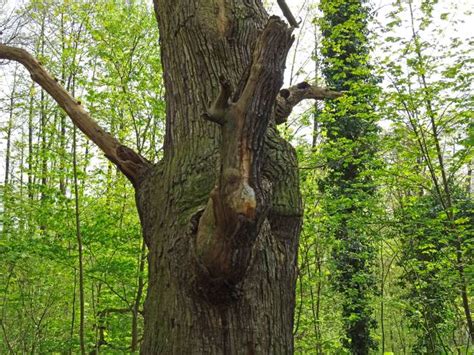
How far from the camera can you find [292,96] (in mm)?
2377

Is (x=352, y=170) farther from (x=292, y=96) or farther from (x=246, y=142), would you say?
(x=246, y=142)

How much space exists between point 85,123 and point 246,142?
135 cm

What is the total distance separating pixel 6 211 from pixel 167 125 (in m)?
5.09

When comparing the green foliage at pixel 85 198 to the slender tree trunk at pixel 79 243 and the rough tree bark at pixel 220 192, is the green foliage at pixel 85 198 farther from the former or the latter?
the rough tree bark at pixel 220 192

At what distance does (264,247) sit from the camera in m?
1.59

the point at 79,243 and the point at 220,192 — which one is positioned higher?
the point at 79,243

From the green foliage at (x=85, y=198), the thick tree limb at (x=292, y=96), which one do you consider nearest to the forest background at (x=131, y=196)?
the green foliage at (x=85, y=198)

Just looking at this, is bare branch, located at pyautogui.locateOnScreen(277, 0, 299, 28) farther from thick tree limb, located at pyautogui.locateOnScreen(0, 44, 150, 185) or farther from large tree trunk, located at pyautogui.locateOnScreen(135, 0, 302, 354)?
thick tree limb, located at pyautogui.locateOnScreen(0, 44, 150, 185)

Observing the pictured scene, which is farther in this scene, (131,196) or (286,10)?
(131,196)

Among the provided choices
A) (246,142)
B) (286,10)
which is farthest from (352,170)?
(246,142)

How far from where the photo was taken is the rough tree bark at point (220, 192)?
1.31 metres

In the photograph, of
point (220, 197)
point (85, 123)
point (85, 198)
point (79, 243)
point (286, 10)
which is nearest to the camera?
point (220, 197)

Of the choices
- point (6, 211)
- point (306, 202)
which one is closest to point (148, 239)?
point (6, 211)

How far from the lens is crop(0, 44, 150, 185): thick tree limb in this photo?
6.81 feet
